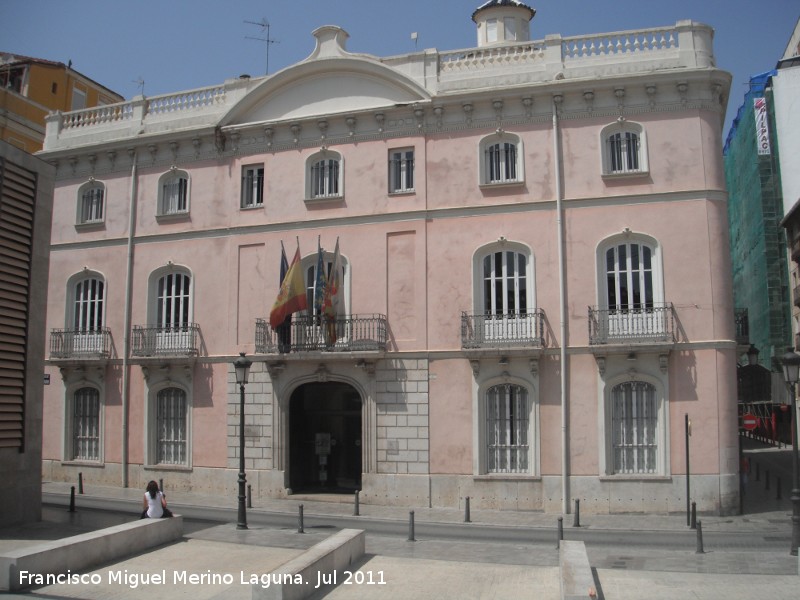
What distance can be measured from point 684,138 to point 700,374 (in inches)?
258

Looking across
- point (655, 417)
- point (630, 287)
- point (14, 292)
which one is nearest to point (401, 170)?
point (630, 287)

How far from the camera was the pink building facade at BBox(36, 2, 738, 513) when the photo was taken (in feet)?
71.2

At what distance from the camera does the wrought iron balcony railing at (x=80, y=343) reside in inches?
1065

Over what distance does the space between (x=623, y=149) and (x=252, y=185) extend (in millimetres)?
11791

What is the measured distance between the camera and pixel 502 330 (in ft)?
74.1

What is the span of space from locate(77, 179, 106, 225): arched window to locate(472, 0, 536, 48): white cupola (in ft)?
48.7

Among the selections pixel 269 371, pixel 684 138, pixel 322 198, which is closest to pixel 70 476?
pixel 269 371

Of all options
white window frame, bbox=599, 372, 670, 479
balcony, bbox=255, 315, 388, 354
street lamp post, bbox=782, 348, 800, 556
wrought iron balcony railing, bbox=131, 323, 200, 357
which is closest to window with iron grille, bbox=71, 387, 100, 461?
wrought iron balcony railing, bbox=131, 323, 200, 357

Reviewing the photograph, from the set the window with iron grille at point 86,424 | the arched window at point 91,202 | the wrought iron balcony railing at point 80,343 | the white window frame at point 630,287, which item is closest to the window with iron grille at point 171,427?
the window with iron grille at point 86,424

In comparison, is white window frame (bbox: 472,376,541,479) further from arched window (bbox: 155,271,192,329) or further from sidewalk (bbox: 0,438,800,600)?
arched window (bbox: 155,271,192,329)

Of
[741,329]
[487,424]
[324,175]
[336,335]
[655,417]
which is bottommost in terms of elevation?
[487,424]

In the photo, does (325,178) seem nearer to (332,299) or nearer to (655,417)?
(332,299)

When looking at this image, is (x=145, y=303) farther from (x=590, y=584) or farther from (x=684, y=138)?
(x=590, y=584)

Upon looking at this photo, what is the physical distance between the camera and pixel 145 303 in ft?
88.2
